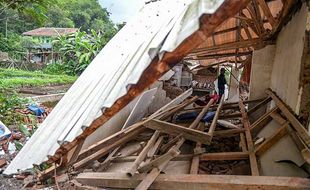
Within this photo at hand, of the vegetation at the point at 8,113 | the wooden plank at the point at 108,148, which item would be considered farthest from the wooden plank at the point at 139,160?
the vegetation at the point at 8,113

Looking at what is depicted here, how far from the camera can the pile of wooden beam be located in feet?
8.78

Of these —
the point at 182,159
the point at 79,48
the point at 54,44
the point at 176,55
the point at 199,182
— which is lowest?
the point at 199,182

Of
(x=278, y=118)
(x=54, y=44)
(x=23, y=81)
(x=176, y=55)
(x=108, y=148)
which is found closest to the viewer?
(x=176, y=55)

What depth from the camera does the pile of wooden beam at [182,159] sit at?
2.68 metres

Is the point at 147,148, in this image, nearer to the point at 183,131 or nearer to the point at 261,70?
the point at 183,131

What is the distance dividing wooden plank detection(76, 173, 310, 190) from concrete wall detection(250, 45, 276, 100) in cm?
468

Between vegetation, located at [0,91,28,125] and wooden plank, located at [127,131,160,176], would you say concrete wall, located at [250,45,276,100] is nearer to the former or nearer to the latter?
wooden plank, located at [127,131,160,176]

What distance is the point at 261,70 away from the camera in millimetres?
6977

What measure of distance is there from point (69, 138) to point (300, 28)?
341 centimetres

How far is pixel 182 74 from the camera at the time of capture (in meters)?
13.7

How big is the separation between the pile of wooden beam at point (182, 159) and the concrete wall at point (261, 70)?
2.36 metres

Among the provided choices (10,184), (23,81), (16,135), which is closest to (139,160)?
(10,184)

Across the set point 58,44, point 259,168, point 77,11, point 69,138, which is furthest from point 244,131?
point 77,11

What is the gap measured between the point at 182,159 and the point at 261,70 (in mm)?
4276
